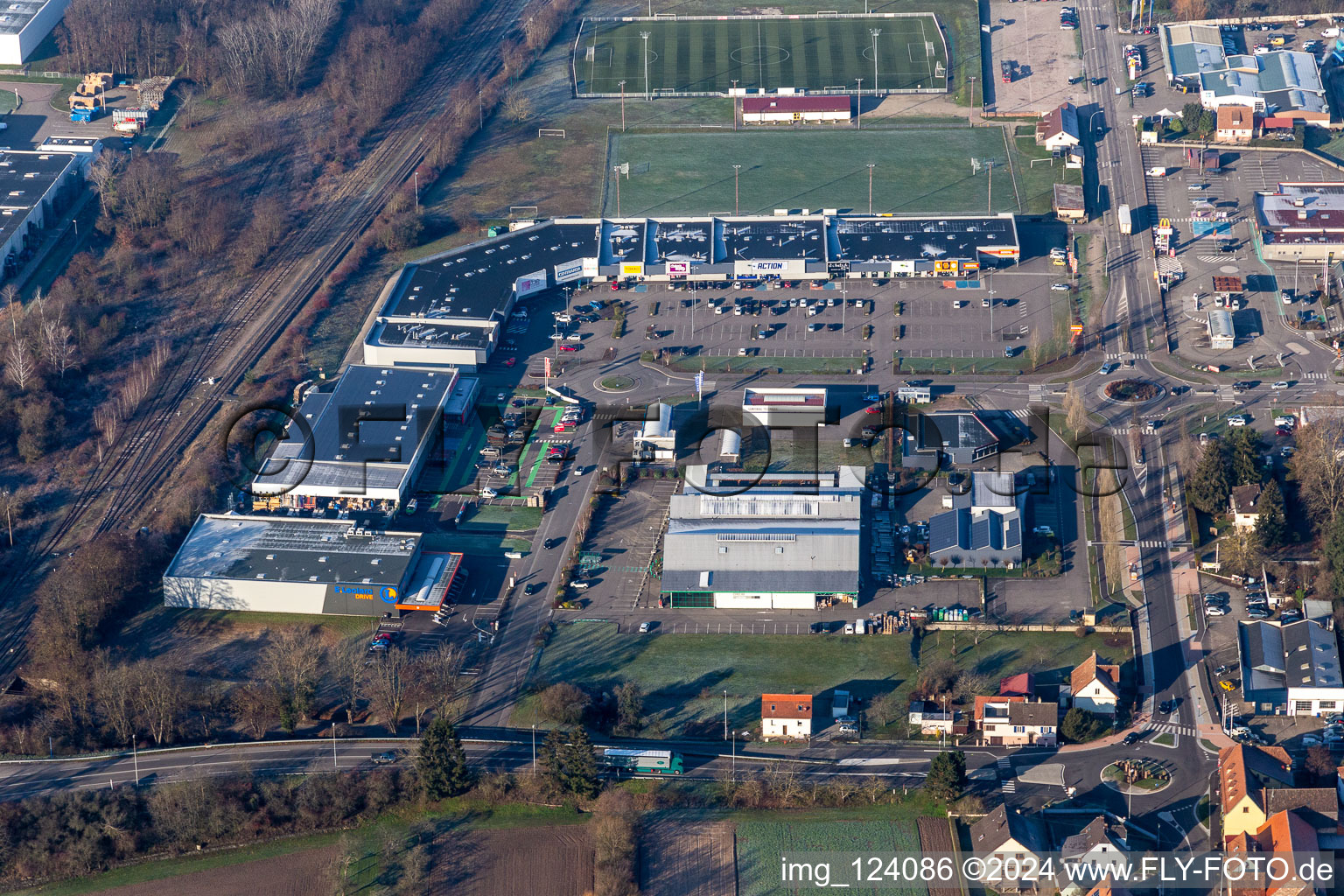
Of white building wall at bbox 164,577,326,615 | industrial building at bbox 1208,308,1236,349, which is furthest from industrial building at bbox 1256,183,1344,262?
white building wall at bbox 164,577,326,615

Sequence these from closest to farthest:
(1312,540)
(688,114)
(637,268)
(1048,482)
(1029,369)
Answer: (1312,540), (1048,482), (1029,369), (637,268), (688,114)

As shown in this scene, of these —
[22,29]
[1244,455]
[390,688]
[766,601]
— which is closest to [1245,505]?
[1244,455]

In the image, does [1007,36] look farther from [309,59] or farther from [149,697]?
[149,697]

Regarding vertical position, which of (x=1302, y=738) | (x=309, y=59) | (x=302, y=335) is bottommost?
(x=1302, y=738)

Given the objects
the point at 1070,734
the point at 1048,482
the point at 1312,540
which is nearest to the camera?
the point at 1070,734

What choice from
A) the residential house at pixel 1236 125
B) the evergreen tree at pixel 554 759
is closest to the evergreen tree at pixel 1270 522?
the evergreen tree at pixel 554 759

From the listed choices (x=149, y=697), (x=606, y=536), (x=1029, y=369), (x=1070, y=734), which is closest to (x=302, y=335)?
(x=606, y=536)

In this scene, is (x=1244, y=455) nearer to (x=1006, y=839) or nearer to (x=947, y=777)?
(x=947, y=777)

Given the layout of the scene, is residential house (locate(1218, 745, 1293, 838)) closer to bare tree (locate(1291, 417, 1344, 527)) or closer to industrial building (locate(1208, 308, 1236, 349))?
bare tree (locate(1291, 417, 1344, 527))
